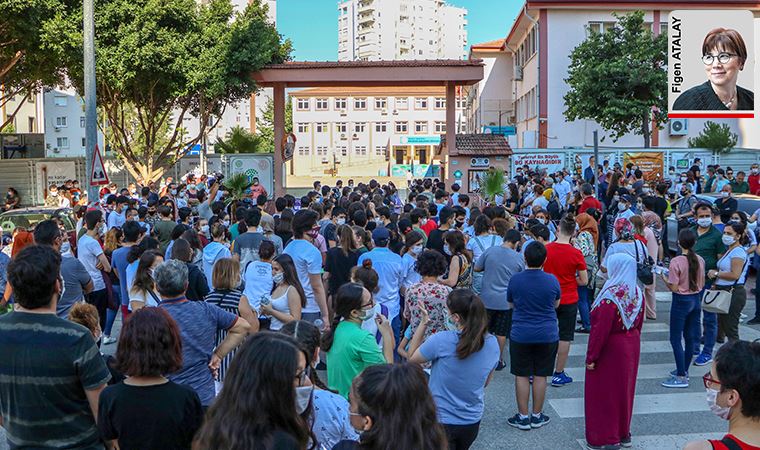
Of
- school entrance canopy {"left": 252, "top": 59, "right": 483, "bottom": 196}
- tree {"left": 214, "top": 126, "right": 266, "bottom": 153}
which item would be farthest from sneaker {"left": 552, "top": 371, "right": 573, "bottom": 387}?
tree {"left": 214, "top": 126, "right": 266, "bottom": 153}

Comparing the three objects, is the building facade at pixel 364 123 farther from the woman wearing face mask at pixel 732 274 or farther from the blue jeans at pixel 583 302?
the woman wearing face mask at pixel 732 274

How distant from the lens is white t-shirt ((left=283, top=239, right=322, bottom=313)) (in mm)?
7887

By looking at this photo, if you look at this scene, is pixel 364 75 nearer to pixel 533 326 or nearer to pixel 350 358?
pixel 533 326

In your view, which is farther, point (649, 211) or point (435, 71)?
point (435, 71)

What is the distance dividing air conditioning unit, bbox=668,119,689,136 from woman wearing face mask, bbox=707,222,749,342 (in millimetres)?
32327

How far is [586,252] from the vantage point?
10172mm

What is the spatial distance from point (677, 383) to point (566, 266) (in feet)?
6.08

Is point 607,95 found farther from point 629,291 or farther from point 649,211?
point 629,291

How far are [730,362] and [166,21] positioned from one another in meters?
26.1

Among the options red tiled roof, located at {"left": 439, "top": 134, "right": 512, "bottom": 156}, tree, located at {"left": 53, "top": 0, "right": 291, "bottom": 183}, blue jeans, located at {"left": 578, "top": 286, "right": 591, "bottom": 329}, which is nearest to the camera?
blue jeans, located at {"left": 578, "top": 286, "right": 591, "bottom": 329}

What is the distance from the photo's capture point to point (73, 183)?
915 inches

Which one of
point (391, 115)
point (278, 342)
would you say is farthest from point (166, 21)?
point (391, 115)

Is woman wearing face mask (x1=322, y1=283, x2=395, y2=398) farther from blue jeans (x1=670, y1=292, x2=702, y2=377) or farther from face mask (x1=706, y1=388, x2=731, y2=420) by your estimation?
blue jeans (x1=670, y1=292, x2=702, y2=377)

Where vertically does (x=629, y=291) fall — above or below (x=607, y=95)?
below
